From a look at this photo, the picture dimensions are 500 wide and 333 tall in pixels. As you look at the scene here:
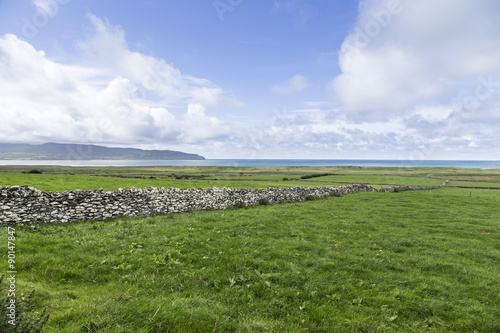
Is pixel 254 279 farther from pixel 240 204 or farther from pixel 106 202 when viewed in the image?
pixel 240 204

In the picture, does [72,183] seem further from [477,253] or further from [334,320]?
[477,253]

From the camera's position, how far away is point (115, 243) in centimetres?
1020

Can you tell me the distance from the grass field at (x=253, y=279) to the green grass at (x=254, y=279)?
36 millimetres

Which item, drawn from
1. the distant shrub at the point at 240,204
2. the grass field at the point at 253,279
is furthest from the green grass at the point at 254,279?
the distant shrub at the point at 240,204

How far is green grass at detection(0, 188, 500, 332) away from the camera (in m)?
5.45

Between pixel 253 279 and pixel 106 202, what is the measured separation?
536 inches

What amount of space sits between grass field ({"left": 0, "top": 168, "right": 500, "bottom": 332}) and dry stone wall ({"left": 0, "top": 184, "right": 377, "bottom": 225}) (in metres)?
1.87

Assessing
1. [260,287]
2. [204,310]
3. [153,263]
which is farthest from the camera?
[153,263]

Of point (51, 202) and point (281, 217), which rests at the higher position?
point (51, 202)

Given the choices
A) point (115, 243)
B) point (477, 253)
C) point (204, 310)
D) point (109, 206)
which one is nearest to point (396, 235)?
point (477, 253)

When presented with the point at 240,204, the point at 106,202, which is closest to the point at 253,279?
the point at 106,202

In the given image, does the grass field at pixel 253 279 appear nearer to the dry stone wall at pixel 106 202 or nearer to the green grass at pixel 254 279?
the green grass at pixel 254 279

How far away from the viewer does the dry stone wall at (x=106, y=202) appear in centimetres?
Result: 1327

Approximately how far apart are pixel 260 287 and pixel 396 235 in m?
11.2
